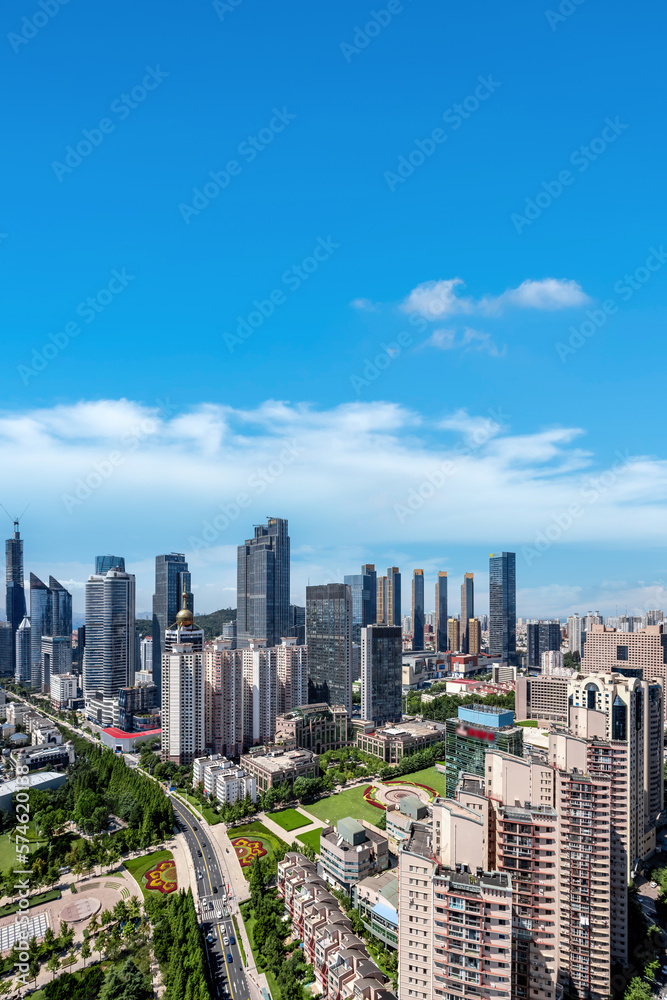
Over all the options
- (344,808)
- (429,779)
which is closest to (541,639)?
(429,779)

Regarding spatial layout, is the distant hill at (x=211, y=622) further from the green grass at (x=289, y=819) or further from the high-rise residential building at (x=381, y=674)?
the green grass at (x=289, y=819)

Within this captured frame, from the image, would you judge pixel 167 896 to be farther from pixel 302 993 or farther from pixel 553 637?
pixel 553 637

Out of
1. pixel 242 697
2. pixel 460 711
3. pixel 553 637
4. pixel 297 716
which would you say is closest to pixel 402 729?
pixel 297 716

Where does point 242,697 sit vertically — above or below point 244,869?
above

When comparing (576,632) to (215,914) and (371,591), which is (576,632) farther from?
(215,914)

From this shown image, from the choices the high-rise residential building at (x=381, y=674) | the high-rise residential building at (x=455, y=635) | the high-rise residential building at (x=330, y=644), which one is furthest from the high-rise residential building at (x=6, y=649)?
the high-rise residential building at (x=455, y=635)
